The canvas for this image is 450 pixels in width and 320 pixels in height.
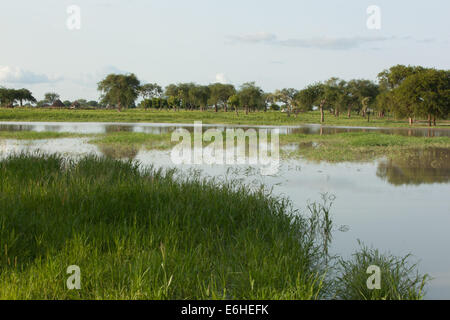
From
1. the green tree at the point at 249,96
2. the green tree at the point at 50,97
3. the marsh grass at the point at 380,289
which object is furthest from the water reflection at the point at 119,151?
the green tree at the point at 50,97

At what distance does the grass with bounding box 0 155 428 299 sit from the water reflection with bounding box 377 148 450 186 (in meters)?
8.05

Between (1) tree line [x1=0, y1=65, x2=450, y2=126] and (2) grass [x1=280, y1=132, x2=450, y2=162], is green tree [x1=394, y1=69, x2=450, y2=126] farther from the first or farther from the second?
(2) grass [x1=280, y1=132, x2=450, y2=162]

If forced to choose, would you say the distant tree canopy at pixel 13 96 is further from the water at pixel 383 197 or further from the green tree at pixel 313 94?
the water at pixel 383 197

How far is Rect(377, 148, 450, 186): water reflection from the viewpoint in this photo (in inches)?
602

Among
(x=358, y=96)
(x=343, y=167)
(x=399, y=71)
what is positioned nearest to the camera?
(x=343, y=167)

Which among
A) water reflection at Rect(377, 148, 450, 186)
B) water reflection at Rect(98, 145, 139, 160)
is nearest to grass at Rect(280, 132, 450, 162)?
water reflection at Rect(377, 148, 450, 186)

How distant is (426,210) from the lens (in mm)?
10602

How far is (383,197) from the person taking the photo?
1212 cm

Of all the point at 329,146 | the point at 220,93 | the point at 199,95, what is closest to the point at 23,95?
the point at 199,95

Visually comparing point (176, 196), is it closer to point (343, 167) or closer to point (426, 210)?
point (426, 210)

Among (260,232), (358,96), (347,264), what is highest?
(358,96)

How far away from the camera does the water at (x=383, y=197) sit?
25.1ft
